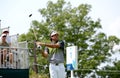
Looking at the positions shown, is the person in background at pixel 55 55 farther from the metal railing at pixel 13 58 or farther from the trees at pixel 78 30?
the trees at pixel 78 30

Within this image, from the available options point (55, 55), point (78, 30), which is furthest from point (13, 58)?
point (78, 30)

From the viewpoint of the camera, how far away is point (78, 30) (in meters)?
25.9

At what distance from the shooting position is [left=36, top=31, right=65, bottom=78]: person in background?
6109 mm

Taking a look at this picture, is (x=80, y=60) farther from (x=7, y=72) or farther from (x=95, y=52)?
(x=7, y=72)

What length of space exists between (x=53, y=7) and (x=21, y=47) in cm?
1727

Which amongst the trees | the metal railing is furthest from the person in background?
the trees

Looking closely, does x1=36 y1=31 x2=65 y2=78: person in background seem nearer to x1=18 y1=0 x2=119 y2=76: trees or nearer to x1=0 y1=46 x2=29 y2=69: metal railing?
x1=0 y1=46 x2=29 y2=69: metal railing

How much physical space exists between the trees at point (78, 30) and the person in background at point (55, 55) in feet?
60.5

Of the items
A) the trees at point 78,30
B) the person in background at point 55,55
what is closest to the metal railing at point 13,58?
the person in background at point 55,55

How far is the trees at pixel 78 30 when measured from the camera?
25188 millimetres

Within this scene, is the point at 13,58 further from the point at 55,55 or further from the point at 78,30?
the point at 78,30

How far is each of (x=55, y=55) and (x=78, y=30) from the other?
64.9 feet

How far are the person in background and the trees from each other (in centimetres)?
1844

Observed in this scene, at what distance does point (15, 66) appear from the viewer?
9086 mm
